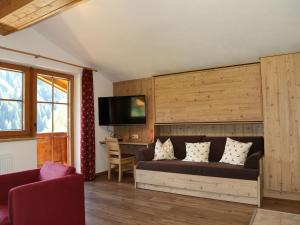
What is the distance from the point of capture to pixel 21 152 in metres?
3.83

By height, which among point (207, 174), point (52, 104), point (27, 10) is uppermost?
point (27, 10)

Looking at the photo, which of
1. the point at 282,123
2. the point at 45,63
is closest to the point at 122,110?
the point at 45,63

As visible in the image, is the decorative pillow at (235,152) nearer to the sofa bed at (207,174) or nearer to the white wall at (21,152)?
the sofa bed at (207,174)

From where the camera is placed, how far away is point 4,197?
95.9 inches

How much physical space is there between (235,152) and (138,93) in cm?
261

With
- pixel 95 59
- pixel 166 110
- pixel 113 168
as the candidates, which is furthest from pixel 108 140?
pixel 95 59

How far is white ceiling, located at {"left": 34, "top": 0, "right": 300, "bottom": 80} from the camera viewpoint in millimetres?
3016

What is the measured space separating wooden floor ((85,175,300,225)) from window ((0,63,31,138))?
1.62 metres

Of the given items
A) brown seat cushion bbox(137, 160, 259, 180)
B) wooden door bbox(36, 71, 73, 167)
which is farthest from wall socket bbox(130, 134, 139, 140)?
wooden door bbox(36, 71, 73, 167)

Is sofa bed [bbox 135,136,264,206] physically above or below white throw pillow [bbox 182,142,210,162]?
below

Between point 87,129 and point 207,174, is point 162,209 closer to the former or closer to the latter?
point 207,174

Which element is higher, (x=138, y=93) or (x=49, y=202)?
(x=138, y=93)

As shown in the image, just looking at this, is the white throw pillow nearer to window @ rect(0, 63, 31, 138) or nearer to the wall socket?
the wall socket

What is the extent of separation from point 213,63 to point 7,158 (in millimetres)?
3790
